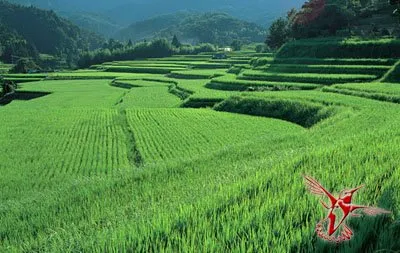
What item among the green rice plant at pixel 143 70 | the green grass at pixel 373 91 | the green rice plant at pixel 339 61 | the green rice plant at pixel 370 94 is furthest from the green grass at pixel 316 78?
the green rice plant at pixel 143 70

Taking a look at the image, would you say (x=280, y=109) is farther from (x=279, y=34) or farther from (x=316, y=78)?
(x=279, y=34)

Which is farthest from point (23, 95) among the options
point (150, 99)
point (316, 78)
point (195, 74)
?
point (316, 78)

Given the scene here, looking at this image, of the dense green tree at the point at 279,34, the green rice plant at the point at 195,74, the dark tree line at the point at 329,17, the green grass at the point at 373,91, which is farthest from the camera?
the dense green tree at the point at 279,34

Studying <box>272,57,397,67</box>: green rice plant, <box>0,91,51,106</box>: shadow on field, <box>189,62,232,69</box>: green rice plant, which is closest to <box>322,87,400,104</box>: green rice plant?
<box>272,57,397,67</box>: green rice plant

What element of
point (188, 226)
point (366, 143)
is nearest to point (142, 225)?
point (188, 226)

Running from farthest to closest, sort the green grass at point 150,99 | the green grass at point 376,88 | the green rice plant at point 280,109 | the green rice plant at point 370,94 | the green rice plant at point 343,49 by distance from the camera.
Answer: the green rice plant at point 343,49, the green grass at point 150,99, the green grass at point 376,88, the green rice plant at point 370,94, the green rice plant at point 280,109

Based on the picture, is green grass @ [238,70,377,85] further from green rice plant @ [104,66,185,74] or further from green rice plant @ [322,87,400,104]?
green rice plant @ [104,66,185,74]

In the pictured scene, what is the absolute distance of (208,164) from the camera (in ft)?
33.1

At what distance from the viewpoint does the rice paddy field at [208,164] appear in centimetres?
353

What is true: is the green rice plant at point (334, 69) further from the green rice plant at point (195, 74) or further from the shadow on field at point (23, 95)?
the shadow on field at point (23, 95)

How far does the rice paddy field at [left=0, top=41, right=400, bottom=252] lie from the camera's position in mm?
3531

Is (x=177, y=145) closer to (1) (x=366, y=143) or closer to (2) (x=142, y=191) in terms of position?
(2) (x=142, y=191)

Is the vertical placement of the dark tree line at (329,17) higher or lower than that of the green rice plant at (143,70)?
higher

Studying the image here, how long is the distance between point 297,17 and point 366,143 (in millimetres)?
39970
